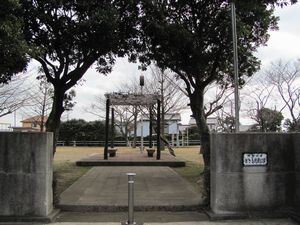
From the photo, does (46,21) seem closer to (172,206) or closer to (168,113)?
(172,206)

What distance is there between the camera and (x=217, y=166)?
9.10 m

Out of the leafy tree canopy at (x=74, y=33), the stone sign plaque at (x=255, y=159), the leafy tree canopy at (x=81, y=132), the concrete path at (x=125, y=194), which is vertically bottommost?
the concrete path at (x=125, y=194)

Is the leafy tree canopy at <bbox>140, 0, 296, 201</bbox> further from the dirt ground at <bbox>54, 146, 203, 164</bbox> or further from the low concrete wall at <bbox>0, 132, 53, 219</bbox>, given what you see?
the dirt ground at <bbox>54, 146, 203, 164</bbox>

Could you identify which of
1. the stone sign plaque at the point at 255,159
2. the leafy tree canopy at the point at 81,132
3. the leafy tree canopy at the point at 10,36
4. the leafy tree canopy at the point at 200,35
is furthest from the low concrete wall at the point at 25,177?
the leafy tree canopy at the point at 81,132

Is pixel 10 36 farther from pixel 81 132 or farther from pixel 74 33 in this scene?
pixel 81 132

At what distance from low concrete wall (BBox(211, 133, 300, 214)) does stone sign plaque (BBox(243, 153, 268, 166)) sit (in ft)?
0.21

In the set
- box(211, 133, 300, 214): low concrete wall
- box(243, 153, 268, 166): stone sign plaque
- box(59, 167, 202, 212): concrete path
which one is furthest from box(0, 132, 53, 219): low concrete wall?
box(243, 153, 268, 166): stone sign plaque

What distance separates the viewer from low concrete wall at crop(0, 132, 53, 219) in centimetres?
880

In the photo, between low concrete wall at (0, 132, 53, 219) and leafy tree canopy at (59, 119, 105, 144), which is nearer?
low concrete wall at (0, 132, 53, 219)

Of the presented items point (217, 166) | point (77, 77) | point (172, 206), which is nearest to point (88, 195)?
point (172, 206)

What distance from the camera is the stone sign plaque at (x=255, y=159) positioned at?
9094 millimetres

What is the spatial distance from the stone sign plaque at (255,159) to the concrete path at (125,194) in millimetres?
1679

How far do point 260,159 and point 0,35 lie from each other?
5753mm

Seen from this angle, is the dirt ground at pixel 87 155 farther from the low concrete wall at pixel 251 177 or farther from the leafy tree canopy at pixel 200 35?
the low concrete wall at pixel 251 177
